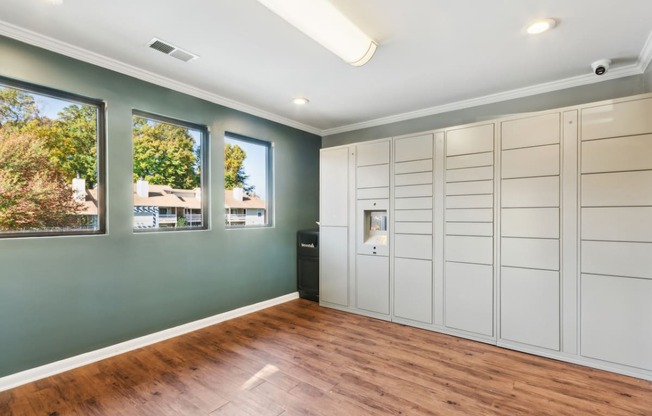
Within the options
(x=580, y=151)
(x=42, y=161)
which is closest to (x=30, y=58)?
(x=42, y=161)

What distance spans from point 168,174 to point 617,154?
4.14 m

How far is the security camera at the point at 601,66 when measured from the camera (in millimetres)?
2682

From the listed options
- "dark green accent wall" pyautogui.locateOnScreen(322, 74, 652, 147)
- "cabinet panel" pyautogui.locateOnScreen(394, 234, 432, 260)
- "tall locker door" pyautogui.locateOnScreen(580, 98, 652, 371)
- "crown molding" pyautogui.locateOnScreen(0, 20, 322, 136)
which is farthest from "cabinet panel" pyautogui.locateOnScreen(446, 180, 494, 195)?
"crown molding" pyautogui.locateOnScreen(0, 20, 322, 136)

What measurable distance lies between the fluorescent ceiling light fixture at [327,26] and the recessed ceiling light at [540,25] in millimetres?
1143

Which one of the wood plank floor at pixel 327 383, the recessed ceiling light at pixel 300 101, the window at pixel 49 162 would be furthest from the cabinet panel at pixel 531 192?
the window at pixel 49 162

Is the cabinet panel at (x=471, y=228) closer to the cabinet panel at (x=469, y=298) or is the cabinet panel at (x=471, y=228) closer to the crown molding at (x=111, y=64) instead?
the cabinet panel at (x=469, y=298)

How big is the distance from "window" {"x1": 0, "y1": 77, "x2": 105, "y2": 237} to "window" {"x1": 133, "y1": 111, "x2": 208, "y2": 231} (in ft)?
1.09

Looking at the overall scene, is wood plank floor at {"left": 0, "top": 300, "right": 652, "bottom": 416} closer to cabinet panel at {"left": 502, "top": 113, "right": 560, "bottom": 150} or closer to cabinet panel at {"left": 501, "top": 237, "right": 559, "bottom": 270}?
cabinet panel at {"left": 501, "top": 237, "right": 559, "bottom": 270}

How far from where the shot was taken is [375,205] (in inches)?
150

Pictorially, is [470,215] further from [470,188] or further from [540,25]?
[540,25]

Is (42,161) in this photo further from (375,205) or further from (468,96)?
(468,96)

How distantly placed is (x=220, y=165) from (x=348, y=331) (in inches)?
95.3

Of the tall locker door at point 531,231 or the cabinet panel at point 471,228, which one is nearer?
the tall locker door at point 531,231

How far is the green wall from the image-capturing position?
2301 millimetres
